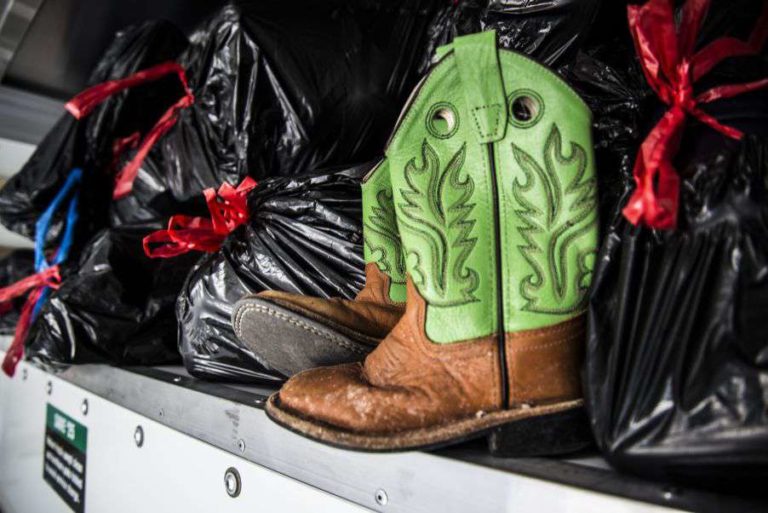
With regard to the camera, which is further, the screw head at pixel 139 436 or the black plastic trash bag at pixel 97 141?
the black plastic trash bag at pixel 97 141

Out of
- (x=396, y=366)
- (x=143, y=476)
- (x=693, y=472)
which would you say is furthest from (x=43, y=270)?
(x=693, y=472)

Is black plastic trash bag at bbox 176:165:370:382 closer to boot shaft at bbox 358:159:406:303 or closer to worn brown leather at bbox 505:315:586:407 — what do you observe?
boot shaft at bbox 358:159:406:303

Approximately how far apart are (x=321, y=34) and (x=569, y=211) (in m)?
0.73

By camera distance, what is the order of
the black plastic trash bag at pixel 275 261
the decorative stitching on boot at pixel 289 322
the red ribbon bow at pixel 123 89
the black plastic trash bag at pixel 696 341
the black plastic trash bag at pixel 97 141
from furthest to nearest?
the black plastic trash bag at pixel 97 141, the red ribbon bow at pixel 123 89, the black plastic trash bag at pixel 275 261, the decorative stitching on boot at pixel 289 322, the black plastic trash bag at pixel 696 341

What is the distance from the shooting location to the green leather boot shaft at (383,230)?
771 millimetres

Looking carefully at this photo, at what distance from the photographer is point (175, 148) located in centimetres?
128

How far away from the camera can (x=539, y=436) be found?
54cm

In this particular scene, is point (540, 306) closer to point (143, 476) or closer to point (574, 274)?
point (574, 274)

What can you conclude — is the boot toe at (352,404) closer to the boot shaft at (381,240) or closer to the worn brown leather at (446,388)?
the worn brown leather at (446,388)

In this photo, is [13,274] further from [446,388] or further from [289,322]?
[446,388]

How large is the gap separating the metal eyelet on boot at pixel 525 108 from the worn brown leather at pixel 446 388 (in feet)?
0.68

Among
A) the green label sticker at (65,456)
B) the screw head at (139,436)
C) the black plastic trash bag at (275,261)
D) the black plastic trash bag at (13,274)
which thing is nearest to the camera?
the black plastic trash bag at (275,261)

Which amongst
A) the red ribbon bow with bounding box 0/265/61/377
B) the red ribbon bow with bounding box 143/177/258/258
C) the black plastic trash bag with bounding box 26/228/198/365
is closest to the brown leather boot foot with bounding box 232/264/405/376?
the red ribbon bow with bounding box 143/177/258/258

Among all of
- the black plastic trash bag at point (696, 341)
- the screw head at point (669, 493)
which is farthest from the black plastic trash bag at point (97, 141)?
the screw head at point (669, 493)
